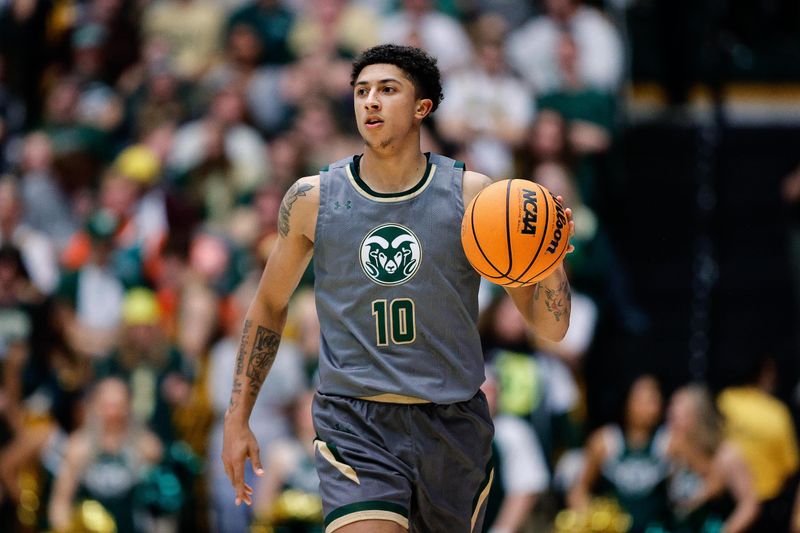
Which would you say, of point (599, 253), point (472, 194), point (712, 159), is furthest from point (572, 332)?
point (472, 194)

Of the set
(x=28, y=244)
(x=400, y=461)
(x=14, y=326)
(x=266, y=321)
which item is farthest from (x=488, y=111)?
(x=400, y=461)

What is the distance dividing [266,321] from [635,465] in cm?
463

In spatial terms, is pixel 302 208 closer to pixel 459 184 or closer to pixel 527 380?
pixel 459 184

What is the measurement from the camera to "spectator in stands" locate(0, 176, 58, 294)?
10992 mm

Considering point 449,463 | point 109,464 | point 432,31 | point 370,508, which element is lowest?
point 109,464

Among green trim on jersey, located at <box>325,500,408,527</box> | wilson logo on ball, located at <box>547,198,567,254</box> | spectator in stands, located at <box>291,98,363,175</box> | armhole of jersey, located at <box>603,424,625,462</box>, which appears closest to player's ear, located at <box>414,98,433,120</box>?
wilson logo on ball, located at <box>547,198,567,254</box>

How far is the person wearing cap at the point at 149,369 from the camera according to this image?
994 centimetres

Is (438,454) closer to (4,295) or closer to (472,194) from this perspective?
(472,194)

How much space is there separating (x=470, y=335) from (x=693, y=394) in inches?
186

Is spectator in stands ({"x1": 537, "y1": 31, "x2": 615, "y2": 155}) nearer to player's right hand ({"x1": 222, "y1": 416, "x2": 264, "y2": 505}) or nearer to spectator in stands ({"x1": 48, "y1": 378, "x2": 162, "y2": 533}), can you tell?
spectator in stands ({"x1": 48, "y1": 378, "x2": 162, "y2": 533})

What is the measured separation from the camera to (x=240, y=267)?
10734 mm

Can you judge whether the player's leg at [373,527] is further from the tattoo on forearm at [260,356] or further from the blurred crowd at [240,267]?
the blurred crowd at [240,267]

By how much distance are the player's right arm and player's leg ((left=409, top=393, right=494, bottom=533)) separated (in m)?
0.65

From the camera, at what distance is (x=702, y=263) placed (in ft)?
38.8
